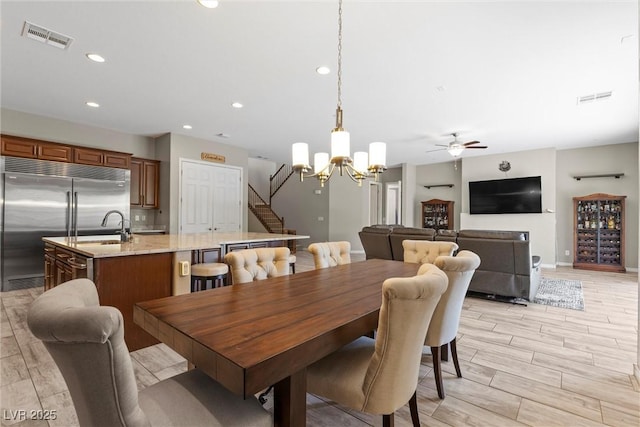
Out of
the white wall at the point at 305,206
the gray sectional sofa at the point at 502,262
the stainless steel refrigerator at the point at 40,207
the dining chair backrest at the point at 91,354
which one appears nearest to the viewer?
the dining chair backrest at the point at 91,354

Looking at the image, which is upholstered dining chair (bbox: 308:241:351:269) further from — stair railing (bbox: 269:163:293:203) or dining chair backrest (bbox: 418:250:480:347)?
stair railing (bbox: 269:163:293:203)

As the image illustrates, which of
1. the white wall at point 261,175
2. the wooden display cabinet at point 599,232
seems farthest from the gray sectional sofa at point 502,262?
the white wall at point 261,175

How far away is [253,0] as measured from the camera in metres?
2.23

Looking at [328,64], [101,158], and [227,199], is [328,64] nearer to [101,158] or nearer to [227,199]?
[227,199]

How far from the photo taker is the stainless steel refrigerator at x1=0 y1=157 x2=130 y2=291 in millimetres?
4293

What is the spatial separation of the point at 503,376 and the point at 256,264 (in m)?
2.03

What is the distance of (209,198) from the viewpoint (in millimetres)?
6414

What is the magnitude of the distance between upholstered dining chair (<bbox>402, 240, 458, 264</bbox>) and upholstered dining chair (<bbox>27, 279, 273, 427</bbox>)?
7.35 feet

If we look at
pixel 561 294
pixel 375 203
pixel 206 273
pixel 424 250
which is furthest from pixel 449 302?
pixel 375 203

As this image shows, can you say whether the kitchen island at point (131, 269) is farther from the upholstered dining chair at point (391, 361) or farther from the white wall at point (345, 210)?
the white wall at point (345, 210)

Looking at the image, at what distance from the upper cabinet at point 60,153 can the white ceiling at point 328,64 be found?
0.50 m

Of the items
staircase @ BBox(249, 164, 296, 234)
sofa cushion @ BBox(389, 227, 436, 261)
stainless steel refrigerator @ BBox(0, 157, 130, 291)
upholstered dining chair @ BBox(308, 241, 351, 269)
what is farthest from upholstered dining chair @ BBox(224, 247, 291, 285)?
staircase @ BBox(249, 164, 296, 234)

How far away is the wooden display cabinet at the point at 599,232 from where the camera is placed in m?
6.23

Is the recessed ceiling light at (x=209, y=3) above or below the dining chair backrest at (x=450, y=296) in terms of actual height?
above
